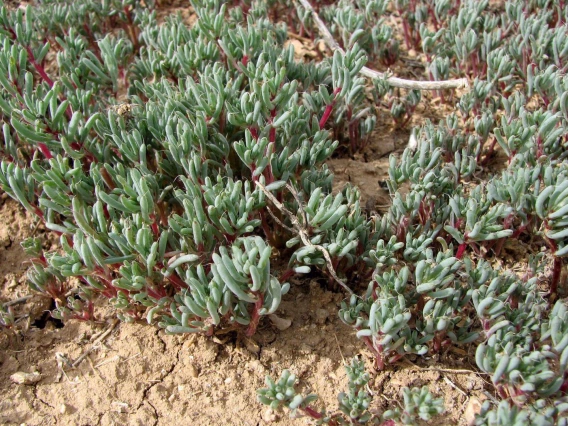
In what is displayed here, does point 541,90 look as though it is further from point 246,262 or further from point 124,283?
point 124,283

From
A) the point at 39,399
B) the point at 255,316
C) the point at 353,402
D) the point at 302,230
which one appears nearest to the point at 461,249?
the point at 302,230

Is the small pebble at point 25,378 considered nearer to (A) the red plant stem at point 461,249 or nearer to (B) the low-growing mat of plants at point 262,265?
(B) the low-growing mat of plants at point 262,265

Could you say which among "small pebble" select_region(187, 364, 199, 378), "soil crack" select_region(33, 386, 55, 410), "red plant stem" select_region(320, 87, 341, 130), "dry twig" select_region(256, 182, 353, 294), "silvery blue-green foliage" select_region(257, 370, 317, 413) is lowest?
"soil crack" select_region(33, 386, 55, 410)

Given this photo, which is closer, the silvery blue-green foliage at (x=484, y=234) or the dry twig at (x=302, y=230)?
the silvery blue-green foliage at (x=484, y=234)

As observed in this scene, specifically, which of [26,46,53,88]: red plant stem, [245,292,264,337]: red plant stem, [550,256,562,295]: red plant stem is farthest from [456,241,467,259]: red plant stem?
[26,46,53,88]: red plant stem

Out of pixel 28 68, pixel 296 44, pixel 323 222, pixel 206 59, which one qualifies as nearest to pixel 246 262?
pixel 323 222

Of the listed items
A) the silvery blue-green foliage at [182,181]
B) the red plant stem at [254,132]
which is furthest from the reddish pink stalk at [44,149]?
the red plant stem at [254,132]

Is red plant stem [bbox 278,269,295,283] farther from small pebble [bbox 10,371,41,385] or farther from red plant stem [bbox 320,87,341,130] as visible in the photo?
small pebble [bbox 10,371,41,385]
